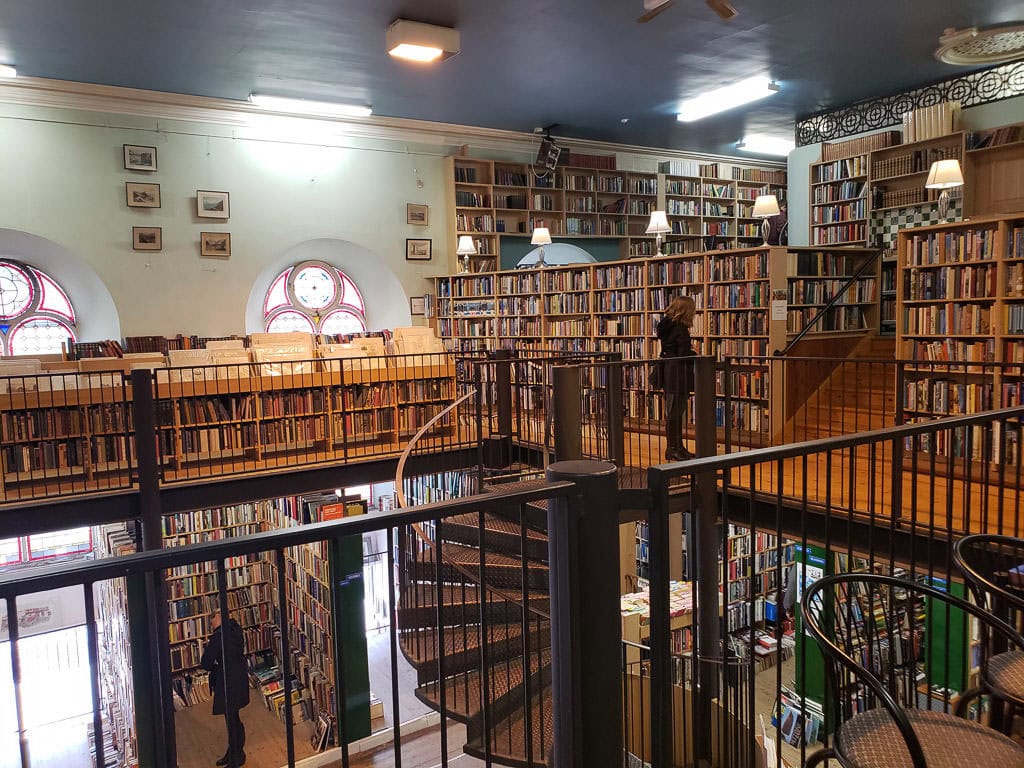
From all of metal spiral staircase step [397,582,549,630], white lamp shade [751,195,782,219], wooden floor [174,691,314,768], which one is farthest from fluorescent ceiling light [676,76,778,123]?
wooden floor [174,691,314,768]

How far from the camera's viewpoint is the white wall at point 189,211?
28.9 ft

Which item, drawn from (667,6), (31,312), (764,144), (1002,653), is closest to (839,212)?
(764,144)

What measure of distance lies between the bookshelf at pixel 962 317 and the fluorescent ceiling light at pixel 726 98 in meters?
3.89

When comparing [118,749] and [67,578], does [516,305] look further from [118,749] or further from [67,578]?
[67,578]

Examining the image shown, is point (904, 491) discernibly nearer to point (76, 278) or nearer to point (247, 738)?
point (247, 738)

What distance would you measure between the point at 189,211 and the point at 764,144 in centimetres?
966

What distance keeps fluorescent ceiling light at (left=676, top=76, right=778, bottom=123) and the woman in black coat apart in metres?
4.93

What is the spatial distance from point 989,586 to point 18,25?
28.3 feet

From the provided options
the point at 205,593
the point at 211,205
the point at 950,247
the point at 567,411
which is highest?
the point at 211,205

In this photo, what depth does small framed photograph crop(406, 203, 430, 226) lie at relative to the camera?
11.2m

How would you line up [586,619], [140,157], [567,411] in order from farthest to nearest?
[140,157]
[567,411]
[586,619]

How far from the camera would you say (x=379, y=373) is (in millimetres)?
8062

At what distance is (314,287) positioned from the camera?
451 inches

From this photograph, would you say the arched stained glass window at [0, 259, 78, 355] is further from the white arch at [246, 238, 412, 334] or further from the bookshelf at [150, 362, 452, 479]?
the bookshelf at [150, 362, 452, 479]
